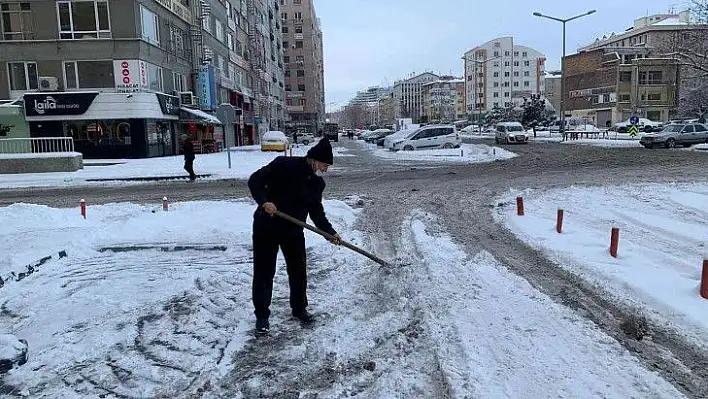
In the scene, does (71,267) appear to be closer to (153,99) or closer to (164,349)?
(164,349)

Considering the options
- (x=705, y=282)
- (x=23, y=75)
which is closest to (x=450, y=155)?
(x=23, y=75)

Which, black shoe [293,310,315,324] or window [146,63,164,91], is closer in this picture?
black shoe [293,310,315,324]

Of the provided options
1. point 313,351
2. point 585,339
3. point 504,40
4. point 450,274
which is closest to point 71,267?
point 313,351

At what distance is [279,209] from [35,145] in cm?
2739

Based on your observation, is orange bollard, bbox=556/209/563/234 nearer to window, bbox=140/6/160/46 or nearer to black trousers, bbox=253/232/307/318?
black trousers, bbox=253/232/307/318

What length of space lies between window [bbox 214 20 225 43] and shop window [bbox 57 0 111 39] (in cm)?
1580

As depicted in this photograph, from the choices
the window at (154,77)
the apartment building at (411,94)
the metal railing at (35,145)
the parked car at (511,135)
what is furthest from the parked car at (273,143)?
the apartment building at (411,94)

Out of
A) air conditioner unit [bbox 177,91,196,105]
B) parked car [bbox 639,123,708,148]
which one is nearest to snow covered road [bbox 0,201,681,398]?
air conditioner unit [bbox 177,91,196,105]

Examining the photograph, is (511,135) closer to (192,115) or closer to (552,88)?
(192,115)

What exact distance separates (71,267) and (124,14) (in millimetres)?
27124

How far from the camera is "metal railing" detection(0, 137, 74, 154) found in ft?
84.9

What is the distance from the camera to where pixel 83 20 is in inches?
1222

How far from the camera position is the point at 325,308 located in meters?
5.62

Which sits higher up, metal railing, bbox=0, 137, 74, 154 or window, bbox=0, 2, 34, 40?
window, bbox=0, 2, 34, 40
